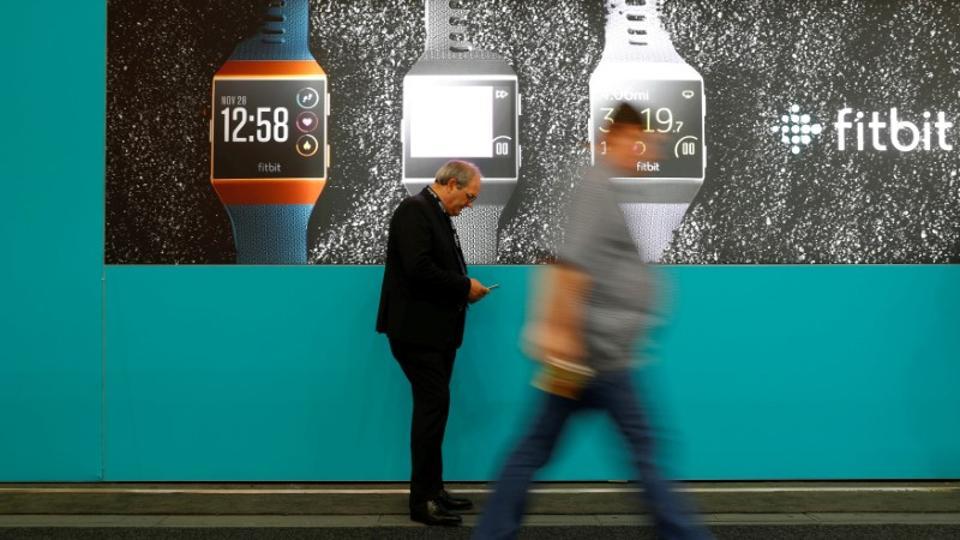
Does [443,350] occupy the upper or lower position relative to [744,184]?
lower

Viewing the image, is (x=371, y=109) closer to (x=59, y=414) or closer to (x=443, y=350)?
(x=443, y=350)

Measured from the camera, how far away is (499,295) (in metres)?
4.26

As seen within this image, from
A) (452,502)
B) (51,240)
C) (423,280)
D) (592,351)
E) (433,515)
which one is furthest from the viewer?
(51,240)

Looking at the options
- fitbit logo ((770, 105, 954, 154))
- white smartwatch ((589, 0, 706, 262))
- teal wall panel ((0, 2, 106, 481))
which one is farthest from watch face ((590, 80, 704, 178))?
teal wall panel ((0, 2, 106, 481))

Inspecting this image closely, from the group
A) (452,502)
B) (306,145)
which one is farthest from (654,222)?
(306,145)

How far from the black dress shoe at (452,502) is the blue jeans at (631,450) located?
1209 mm

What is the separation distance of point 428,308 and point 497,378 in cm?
78

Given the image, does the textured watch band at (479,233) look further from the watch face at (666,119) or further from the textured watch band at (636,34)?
the textured watch band at (636,34)

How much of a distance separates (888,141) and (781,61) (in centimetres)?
67

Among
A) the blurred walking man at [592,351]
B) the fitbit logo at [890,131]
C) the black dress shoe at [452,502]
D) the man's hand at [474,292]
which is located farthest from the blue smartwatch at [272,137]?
the fitbit logo at [890,131]

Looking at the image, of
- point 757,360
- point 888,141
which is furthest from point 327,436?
point 888,141

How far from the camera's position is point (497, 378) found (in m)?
4.26

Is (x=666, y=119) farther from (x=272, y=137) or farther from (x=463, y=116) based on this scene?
(x=272, y=137)

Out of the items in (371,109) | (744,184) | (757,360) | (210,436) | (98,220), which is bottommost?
(210,436)
